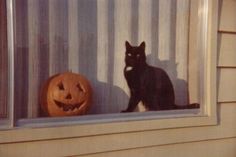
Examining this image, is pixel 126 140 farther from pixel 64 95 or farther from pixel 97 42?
pixel 97 42

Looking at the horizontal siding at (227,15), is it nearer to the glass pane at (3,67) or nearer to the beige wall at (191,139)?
the beige wall at (191,139)

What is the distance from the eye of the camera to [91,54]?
243 centimetres

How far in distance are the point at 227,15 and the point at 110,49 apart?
2.68ft

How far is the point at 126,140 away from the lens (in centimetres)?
242

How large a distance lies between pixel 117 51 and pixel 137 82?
0.75 ft

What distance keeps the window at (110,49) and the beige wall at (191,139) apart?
0.26ft

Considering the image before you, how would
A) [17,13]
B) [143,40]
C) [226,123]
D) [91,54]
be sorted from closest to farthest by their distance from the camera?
[17,13]
[91,54]
[143,40]
[226,123]

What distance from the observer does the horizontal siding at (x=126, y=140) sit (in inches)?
84.1

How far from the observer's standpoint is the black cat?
2549 mm

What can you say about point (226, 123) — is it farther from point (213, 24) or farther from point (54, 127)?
point (54, 127)

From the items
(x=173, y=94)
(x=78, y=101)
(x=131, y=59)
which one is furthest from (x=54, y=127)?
(x=173, y=94)

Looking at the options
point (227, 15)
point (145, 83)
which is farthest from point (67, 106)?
point (227, 15)

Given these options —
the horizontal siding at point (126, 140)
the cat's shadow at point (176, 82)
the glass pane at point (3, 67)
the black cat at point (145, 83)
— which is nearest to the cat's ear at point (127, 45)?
the black cat at point (145, 83)

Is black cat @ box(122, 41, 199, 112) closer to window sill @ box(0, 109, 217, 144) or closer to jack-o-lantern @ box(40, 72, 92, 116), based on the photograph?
window sill @ box(0, 109, 217, 144)
